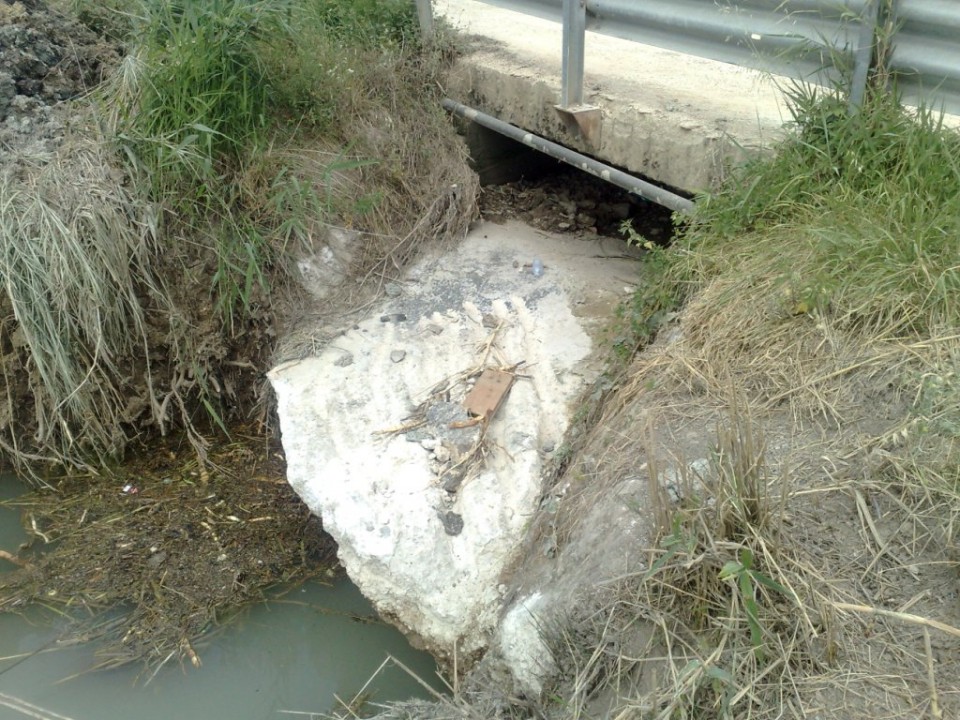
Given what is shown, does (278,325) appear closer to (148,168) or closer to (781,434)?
(148,168)

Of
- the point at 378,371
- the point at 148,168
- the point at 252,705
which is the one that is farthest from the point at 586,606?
the point at 148,168

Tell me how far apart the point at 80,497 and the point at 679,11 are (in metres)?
3.15

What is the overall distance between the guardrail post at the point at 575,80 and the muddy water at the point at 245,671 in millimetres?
2128

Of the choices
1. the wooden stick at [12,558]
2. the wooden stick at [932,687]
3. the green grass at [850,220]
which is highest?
the green grass at [850,220]

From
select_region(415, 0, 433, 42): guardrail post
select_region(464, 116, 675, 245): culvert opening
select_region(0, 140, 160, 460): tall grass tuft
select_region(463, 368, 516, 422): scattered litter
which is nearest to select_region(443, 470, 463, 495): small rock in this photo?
select_region(463, 368, 516, 422): scattered litter

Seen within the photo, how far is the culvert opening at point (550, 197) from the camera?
428cm

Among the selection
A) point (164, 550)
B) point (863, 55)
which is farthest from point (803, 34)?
point (164, 550)

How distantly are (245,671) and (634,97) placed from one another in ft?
9.05

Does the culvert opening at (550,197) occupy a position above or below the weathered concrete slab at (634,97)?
below

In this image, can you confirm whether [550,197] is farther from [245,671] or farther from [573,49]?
[245,671]

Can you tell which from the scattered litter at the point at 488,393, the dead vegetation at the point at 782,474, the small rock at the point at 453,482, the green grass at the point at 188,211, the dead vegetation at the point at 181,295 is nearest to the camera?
the dead vegetation at the point at 782,474

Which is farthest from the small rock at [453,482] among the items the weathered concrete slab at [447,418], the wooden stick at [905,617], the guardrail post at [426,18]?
the guardrail post at [426,18]

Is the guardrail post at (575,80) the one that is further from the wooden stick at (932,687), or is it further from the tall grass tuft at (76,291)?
the wooden stick at (932,687)

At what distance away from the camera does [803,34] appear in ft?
9.52
